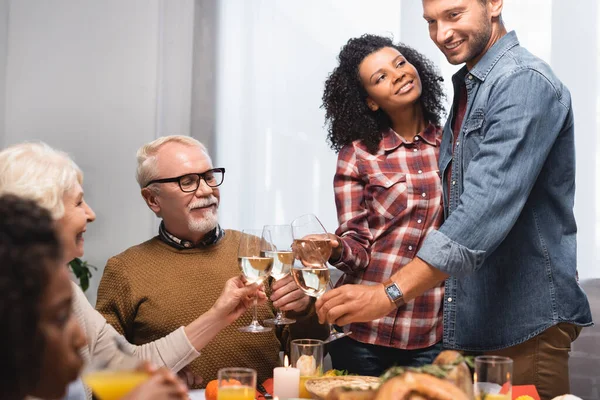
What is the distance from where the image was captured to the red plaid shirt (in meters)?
2.27

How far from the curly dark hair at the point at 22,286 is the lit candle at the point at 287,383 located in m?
0.90

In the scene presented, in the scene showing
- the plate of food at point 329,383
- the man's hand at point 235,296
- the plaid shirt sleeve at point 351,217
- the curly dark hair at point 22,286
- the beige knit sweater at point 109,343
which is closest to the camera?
the curly dark hair at point 22,286

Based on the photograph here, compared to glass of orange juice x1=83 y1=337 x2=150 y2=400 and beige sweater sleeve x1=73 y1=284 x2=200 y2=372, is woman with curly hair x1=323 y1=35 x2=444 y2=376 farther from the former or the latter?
glass of orange juice x1=83 y1=337 x2=150 y2=400

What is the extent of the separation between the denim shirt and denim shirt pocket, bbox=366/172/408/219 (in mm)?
184

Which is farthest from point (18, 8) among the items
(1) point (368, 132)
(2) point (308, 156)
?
(1) point (368, 132)

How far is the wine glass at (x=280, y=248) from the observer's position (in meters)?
1.74

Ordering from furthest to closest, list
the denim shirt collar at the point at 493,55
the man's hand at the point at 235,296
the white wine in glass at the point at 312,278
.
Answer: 1. the denim shirt collar at the point at 493,55
2. the man's hand at the point at 235,296
3. the white wine in glass at the point at 312,278

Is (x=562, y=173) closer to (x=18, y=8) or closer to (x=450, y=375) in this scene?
(x=450, y=375)

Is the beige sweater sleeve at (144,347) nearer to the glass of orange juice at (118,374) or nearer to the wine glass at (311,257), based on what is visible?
the wine glass at (311,257)

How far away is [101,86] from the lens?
407 centimetres

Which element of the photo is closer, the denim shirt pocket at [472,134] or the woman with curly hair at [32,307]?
the woman with curly hair at [32,307]

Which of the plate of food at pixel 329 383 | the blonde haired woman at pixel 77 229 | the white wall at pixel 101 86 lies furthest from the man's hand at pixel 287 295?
the white wall at pixel 101 86

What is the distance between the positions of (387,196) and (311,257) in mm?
682

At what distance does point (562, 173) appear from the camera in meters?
1.91
